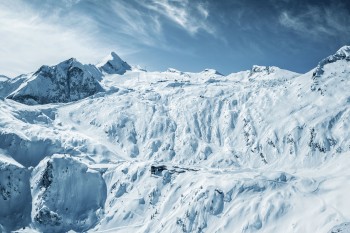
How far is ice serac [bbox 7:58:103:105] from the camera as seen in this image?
112750mm

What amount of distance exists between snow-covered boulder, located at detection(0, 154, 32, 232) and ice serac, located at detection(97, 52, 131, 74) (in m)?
114

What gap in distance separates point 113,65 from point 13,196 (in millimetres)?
124504

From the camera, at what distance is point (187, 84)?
126 metres

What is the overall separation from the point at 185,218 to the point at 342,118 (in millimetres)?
39896

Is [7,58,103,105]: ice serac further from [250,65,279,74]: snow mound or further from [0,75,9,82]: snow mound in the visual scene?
[250,65,279,74]: snow mound

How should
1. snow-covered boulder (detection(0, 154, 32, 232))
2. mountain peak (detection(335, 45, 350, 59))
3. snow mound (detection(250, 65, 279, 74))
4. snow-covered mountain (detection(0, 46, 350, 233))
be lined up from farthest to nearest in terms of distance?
snow mound (detection(250, 65, 279, 74))
mountain peak (detection(335, 45, 350, 59))
snow-covered boulder (detection(0, 154, 32, 232))
snow-covered mountain (detection(0, 46, 350, 233))

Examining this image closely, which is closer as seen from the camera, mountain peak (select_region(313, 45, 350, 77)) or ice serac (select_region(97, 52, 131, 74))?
mountain peak (select_region(313, 45, 350, 77))

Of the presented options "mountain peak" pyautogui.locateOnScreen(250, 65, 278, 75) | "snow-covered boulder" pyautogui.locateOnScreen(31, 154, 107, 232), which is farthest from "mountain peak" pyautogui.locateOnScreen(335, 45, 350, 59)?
"snow-covered boulder" pyautogui.locateOnScreen(31, 154, 107, 232)

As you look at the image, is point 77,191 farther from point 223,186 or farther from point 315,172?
point 315,172

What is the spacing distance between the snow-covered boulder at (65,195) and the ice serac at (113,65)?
112198 millimetres

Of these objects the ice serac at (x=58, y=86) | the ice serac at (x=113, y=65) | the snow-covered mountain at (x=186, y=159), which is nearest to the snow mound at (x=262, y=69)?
the snow-covered mountain at (x=186, y=159)

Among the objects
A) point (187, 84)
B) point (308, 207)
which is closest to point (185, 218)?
point (308, 207)

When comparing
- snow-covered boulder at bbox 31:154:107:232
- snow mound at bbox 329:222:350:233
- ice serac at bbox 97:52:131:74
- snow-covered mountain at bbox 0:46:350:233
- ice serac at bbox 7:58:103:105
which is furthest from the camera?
ice serac at bbox 97:52:131:74

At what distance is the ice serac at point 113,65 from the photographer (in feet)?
592
